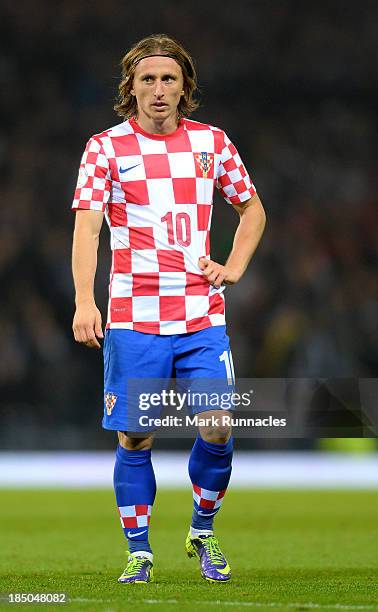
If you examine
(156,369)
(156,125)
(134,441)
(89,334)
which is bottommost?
(134,441)

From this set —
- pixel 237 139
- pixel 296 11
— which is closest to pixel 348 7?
pixel 296 11

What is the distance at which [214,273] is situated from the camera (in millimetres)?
4582

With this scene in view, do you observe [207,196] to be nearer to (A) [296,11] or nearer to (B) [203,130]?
(B) [203,130]

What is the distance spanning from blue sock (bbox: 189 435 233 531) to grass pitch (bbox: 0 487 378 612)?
0.27 m

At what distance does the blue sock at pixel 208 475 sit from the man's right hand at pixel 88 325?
2.08ft

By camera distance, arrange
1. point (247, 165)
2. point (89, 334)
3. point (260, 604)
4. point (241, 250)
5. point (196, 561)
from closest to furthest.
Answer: point (260, 604) < point (89, 334) < point (241, 250) < point (196, 561) < point (247, 165)

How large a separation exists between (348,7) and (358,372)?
19.8 feet

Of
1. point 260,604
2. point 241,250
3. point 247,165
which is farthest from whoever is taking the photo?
point 247,165

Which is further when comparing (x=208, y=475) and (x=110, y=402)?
(x=208, y=475)

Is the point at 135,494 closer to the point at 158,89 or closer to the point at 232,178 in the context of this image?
the point at 232,178

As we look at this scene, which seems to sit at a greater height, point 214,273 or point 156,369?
point 214,273

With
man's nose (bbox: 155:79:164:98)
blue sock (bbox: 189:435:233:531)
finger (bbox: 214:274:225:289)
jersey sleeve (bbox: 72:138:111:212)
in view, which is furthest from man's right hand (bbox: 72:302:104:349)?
man's nose (bbox: 155:79:164:98)

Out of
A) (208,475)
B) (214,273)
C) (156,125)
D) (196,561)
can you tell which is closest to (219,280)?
(214,273)

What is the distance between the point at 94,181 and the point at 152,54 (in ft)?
1.86
